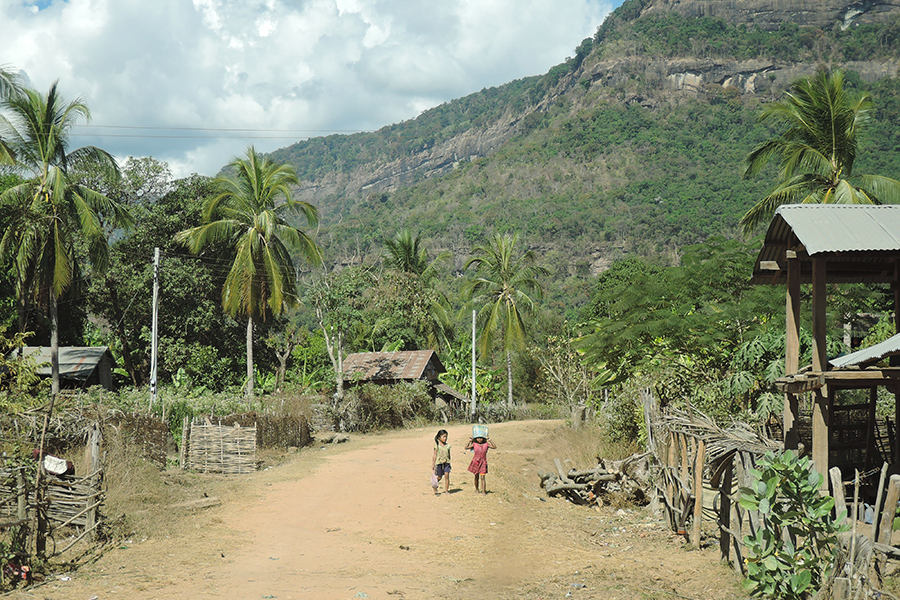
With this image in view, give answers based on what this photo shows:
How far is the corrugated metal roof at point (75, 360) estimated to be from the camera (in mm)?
27219

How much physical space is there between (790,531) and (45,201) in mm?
23376

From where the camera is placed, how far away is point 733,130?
102m

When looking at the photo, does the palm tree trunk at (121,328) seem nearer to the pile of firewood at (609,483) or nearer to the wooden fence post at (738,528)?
the pile of firewood at (609,483)

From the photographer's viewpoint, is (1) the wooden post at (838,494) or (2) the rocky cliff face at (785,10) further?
(2) the rocky cliff face at (785,10)

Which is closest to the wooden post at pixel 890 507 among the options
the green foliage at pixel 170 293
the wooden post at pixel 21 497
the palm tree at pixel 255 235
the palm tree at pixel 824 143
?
the wooden post at pixel 21 497

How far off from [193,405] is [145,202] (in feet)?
54.0

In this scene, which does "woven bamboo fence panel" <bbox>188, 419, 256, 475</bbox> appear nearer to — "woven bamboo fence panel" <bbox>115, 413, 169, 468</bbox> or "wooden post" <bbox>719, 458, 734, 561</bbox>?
"woven bamboo fence panel" <bbox>115, 413, 169, 468</bbox>

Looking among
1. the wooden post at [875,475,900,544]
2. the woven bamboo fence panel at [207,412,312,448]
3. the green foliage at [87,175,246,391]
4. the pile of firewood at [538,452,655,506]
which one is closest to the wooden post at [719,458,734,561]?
the wooden post at [875,475,900,544]

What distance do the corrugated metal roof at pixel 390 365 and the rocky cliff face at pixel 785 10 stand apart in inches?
4423

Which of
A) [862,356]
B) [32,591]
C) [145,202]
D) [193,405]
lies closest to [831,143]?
[862,356]

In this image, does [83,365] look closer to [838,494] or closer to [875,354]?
[875,354]

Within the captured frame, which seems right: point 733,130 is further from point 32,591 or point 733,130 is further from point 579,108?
point 32,591

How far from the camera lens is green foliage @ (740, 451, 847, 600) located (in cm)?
721

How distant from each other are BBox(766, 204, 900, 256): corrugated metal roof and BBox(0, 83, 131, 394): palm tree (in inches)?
826
